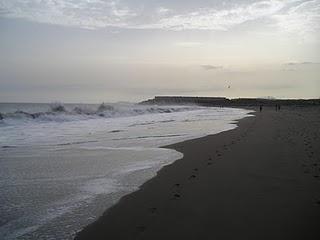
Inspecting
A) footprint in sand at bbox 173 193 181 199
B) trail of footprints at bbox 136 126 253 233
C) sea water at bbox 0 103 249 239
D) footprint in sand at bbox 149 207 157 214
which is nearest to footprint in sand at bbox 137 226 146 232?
trail of footprints at bbox 136 126 253 233

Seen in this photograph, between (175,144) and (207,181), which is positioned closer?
(207,181)

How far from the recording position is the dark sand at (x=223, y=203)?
428cm

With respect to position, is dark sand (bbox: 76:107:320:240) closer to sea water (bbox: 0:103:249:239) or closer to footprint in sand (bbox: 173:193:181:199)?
footprint in sand (bbox: 173:193:181:199)

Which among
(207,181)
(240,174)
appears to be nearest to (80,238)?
(207,181)

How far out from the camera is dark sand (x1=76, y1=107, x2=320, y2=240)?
4277 millimetres

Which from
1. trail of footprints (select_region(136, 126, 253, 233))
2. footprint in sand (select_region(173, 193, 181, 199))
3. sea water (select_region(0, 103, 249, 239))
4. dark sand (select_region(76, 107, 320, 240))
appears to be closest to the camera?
dark sand (select_region(76, 107, 320, 240))

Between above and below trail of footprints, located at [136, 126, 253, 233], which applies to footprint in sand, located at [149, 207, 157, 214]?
below

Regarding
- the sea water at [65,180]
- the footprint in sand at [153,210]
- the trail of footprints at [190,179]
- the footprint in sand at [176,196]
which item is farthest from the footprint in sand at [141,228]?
the footprint in sand at [176,196]

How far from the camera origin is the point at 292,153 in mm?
9766

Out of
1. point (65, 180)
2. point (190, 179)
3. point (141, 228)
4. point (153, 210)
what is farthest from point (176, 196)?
point (65, 180)

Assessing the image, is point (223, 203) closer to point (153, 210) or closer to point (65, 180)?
point (153, 210)

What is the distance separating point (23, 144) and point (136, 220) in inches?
365

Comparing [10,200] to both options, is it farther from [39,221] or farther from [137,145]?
[137,145]

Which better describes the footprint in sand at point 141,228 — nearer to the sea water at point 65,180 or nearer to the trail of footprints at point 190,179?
the trail of footprints at point 190,179
